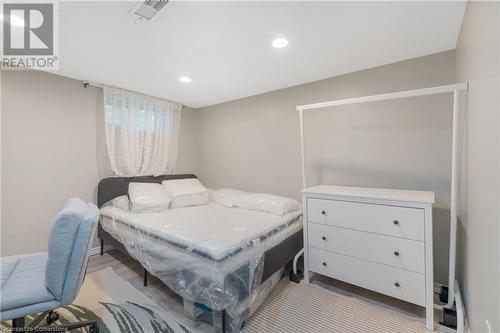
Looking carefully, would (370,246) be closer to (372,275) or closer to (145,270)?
(372,275)

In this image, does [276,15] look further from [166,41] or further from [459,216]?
[459,216]

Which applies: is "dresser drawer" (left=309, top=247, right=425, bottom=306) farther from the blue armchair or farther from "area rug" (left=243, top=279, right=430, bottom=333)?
the blue armchair

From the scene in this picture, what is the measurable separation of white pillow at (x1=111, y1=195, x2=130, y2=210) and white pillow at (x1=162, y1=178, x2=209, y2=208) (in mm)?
474

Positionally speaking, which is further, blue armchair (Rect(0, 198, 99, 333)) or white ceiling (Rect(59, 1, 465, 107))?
white ceiling (Rect(59, 1, 465, 107))

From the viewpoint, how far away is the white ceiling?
1.43 m

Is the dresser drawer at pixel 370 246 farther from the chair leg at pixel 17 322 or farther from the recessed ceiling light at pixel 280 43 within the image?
the chair leg at pixel 17 322

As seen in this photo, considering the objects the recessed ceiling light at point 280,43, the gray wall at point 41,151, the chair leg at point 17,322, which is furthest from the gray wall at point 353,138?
the chair leg at point 17,322

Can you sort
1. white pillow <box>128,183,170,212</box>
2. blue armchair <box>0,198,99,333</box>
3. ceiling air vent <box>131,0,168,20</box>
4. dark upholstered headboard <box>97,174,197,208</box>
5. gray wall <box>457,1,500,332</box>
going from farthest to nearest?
1. dark upholstered headboard <box>97,174,197,208</box>
2. white pillow <box>128,183,170,212</box>
3. ceiling air vent <box>131,0,168,20</box>
4. blue armchair <box>0,198,99,333</box>
5. gray wall <box>457,1,500,332</box>

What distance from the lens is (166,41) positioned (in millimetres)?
1792

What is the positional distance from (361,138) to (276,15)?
1.53 metres

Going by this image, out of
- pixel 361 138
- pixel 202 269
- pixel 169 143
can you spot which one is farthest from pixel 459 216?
pixel 169 143

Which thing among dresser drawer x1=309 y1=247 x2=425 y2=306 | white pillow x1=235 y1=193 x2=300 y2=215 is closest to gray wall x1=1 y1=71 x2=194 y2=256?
white pillow x1=235 y1=193 x2=300 y2=215

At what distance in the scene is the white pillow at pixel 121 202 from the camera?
8.65 ft

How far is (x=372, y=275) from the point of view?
71.1 inches
